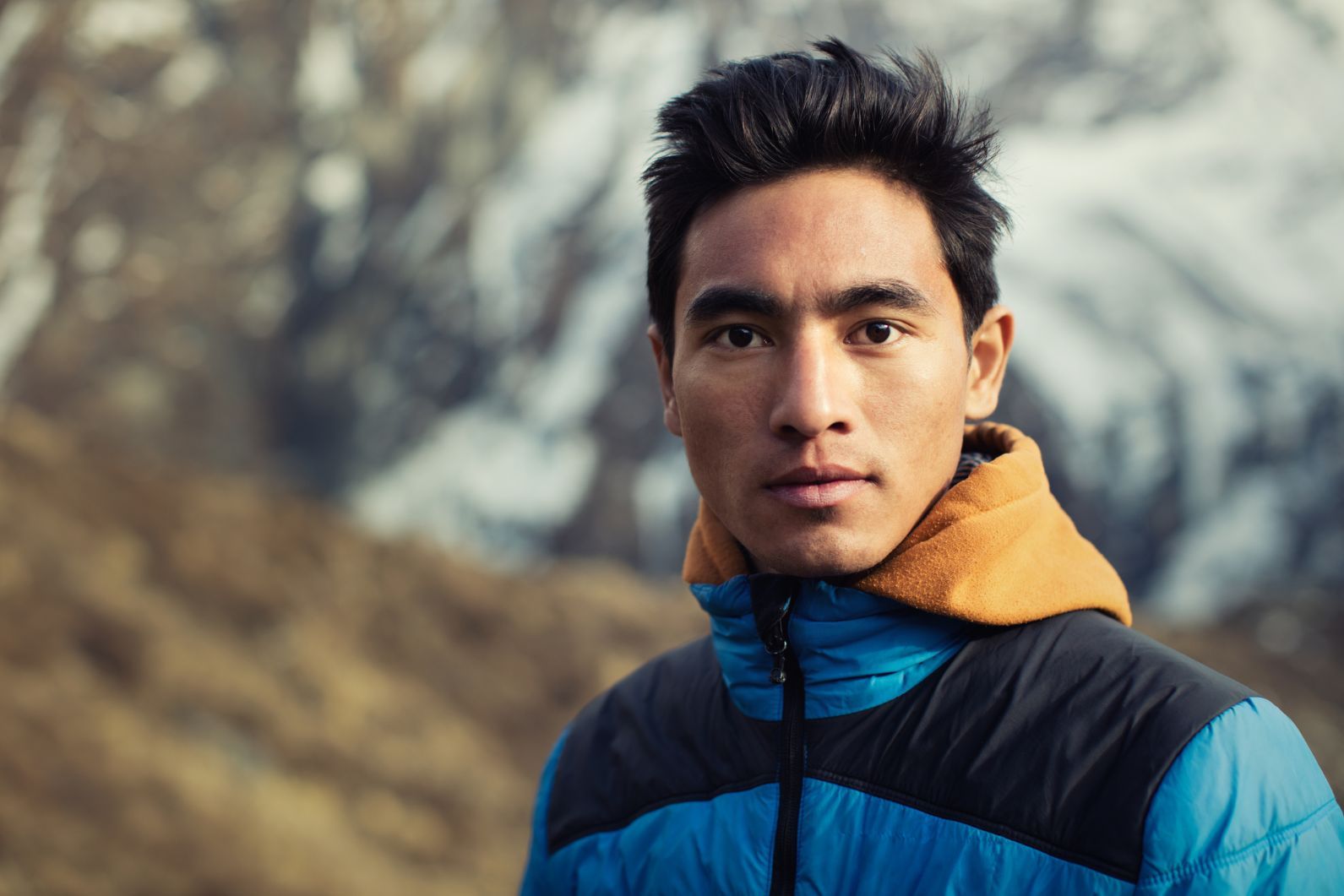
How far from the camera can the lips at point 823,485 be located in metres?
0.92

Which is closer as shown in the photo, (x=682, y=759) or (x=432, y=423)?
(x=682, y=759)

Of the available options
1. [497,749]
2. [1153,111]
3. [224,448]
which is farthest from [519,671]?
[1153,111]

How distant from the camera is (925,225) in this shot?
99 centimetres

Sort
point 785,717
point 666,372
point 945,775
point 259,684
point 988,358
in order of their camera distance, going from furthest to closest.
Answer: point 259,684, point 666,372, point 988,358, point 785,717, point 945,775

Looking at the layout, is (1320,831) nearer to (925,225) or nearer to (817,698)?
(817,698)

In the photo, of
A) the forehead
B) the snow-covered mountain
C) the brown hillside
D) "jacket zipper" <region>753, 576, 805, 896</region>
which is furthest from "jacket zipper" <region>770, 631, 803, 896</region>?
the snow-covered mountain

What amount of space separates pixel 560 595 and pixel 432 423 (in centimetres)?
208

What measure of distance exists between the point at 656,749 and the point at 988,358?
53cm

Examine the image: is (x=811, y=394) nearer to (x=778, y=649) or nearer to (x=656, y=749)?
(x=778, y=649)

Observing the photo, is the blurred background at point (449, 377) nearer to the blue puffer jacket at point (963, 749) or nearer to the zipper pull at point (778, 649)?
the blue puffer jacket at point (963, 749)

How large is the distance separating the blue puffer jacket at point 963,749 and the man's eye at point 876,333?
14 centimetres

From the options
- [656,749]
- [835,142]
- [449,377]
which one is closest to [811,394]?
[835,142]

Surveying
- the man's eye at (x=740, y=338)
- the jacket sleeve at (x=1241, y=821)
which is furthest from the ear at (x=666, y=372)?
the jacket sleeve at (x=1241, y=821)

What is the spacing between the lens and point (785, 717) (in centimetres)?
98
